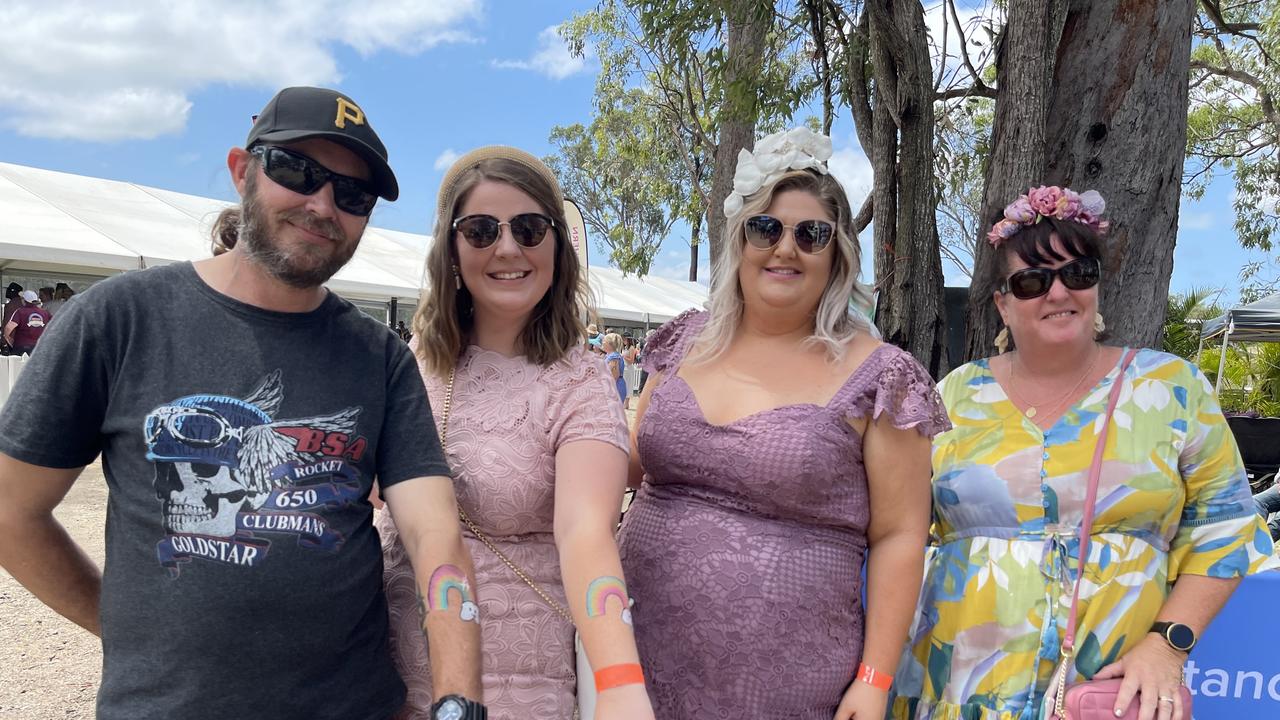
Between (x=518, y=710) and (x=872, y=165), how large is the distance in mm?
4155

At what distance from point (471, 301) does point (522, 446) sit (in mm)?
446

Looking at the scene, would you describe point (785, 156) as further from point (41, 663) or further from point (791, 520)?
point (41, 663)

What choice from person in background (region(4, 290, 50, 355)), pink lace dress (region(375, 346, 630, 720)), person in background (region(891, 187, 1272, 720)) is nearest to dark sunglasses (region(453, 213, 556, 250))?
pink lace dress (region(375, 346, 630, 720))

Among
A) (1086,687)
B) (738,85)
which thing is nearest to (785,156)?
(1086,687)

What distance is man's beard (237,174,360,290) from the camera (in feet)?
5.12

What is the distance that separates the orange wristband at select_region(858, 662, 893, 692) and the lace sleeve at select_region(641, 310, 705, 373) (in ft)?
2.82

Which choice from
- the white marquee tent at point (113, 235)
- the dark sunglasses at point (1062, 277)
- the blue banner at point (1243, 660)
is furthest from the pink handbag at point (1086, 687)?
the white marquee tent at point (113, 235)

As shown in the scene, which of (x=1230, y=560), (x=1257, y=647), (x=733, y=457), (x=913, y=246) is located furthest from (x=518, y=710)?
(x=913, y=246)

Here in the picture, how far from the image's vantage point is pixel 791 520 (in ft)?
6.15

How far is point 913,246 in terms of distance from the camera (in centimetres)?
465

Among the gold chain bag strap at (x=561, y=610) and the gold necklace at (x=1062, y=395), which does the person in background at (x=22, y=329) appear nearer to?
the gold chain bag strap at (x=561, y=610)

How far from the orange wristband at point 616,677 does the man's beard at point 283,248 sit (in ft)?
2.98

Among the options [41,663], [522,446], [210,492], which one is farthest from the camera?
[41,663]

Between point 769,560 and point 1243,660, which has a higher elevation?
point 769,560
